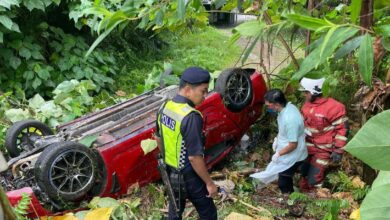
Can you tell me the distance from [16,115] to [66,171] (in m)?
1.98

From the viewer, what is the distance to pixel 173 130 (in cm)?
334

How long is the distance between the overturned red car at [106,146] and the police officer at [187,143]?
0.80 m

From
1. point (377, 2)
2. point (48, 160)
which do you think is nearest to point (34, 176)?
point (48, 160)

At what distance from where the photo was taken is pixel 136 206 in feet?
13.9

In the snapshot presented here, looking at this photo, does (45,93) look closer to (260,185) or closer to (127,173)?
(127,173)

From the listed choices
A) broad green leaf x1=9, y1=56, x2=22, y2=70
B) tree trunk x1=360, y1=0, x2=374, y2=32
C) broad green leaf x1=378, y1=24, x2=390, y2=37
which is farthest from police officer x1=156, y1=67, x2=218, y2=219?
broad green leaf x1=9, y1=56, x2=22, y2=70

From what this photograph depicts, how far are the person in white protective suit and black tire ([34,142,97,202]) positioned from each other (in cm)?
170

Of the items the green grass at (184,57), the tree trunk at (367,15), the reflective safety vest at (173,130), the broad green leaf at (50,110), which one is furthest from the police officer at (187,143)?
the green grass at (184,57)

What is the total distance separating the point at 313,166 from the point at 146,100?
6.70ft

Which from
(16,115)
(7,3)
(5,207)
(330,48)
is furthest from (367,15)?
(7,3)

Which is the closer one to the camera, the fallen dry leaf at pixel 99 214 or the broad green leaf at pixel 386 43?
the broad green leaf at pixel 386 43

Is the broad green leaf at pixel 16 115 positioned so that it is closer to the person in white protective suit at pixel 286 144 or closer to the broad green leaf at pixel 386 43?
the person in white protective suit at pixel 286 144

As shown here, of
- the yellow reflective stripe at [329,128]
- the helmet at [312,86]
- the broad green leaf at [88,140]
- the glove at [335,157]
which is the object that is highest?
the helmet at [312,86]

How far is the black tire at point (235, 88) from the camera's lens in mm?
4902
